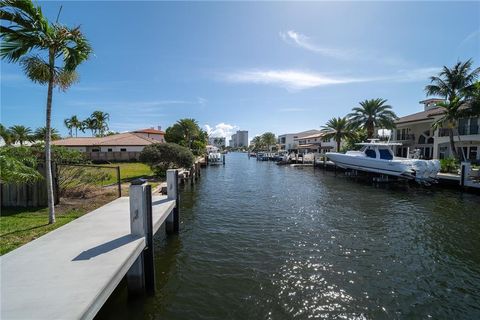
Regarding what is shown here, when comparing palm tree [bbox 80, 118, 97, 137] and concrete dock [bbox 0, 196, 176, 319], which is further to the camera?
palm tree [bbox 80, 118, 97, 137]

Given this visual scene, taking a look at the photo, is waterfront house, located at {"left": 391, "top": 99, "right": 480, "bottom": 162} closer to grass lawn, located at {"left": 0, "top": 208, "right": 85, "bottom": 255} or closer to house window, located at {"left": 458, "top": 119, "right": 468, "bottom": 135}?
house window, located at {"left": 458, "top": 119, "right": 468, "bottom": 135}

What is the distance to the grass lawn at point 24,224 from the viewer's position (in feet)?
22.7

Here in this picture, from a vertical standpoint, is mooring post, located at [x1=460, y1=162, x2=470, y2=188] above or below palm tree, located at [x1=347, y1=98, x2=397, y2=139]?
below

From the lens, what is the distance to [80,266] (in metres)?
4.71

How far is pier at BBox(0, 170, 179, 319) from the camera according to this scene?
3.56m

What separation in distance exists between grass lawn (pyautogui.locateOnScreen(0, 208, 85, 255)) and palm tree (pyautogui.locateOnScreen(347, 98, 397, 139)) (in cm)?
3705

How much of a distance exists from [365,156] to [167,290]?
1073 inches

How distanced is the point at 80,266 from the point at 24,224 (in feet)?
17.1

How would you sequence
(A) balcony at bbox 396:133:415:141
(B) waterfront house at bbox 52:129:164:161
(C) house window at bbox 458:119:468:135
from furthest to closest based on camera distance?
(B) waterfront house at bbox 52:129:164:161, (A) balcony at bbox 396:133:415:141, (C) house window at bbox 458:119:468:135

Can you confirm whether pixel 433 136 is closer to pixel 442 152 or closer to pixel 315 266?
pixel 442 152

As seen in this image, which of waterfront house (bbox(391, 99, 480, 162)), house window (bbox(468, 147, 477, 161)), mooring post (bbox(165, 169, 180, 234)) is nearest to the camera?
mooring post (bbox(165, 169, 180, 234))

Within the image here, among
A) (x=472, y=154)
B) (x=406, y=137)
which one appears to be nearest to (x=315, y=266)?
(x=472, y=154)

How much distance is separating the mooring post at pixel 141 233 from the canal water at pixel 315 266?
1.10ft

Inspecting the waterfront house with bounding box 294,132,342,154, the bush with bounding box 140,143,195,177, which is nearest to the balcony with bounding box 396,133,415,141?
the waterfront house with bounding box 294,132,342,154
